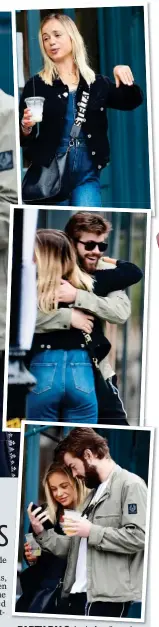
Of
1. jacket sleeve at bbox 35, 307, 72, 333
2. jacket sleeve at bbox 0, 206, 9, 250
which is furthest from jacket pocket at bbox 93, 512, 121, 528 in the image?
jacket sleeve at bbox 0, 206, 9, 250

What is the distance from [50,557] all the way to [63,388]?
1.55 feet

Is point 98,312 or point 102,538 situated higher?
point 98,312

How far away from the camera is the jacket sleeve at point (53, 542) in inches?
112

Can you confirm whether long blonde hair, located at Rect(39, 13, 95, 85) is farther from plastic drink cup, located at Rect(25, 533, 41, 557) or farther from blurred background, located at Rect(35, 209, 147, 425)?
plastic drink cup, located at Rect(25, 533, 41, 557)

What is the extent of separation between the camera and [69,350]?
110 inches

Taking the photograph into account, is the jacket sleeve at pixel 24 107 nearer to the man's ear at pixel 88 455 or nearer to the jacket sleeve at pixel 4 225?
the jacket sleeve at pixel 4 225

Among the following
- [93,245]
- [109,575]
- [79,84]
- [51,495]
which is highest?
[79,84]

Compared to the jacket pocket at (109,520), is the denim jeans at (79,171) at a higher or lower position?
higher

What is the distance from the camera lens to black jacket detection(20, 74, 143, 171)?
281cm

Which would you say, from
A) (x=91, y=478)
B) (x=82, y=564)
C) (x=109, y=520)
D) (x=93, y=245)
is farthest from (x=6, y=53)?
(x=82, y=564)

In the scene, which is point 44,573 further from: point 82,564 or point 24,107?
point 24,107

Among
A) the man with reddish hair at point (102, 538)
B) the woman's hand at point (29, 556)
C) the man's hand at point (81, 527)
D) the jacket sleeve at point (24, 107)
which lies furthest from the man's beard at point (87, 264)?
the woman's hand at point (29, 556)

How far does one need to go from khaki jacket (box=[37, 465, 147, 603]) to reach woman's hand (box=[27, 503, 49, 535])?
0.06 feet

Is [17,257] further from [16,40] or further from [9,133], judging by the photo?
[16,40]
